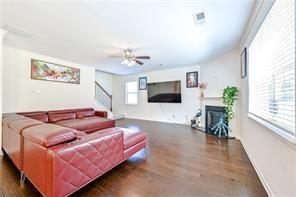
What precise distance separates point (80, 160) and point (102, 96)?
657 centimetres

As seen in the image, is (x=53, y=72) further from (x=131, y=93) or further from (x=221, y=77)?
(x=221, y=77)

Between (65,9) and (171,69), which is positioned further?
(171,69)

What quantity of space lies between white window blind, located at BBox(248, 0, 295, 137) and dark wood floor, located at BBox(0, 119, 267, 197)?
2.98 feet

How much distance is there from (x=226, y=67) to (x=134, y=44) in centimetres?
289

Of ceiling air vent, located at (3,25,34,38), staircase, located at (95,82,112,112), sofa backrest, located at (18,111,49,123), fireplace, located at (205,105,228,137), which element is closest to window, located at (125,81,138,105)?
staircase, located at (95,82,112,112)

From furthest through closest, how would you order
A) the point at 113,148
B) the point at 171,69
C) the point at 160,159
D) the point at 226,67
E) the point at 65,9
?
the point at 171,69 < the point at 226,67 < the point at 160,159 < the point at 65,9 < the point at 113,148

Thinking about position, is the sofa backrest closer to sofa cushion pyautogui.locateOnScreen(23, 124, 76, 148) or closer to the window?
sofa cushion pyautogui.locateOnScreen(23, 124, 76, 148)

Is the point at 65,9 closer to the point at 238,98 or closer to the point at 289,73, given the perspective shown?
the point at 289,73

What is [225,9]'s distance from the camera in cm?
212

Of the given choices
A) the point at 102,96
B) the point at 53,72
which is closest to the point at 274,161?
the point at 53,72

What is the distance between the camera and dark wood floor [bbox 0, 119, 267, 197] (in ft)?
5.44

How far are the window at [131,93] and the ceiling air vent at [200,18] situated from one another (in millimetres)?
5219

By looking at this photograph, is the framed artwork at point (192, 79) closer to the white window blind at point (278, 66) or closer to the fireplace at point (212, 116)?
the fireplace at point (212, 116)

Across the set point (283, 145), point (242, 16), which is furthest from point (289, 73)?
point (242, 16)
